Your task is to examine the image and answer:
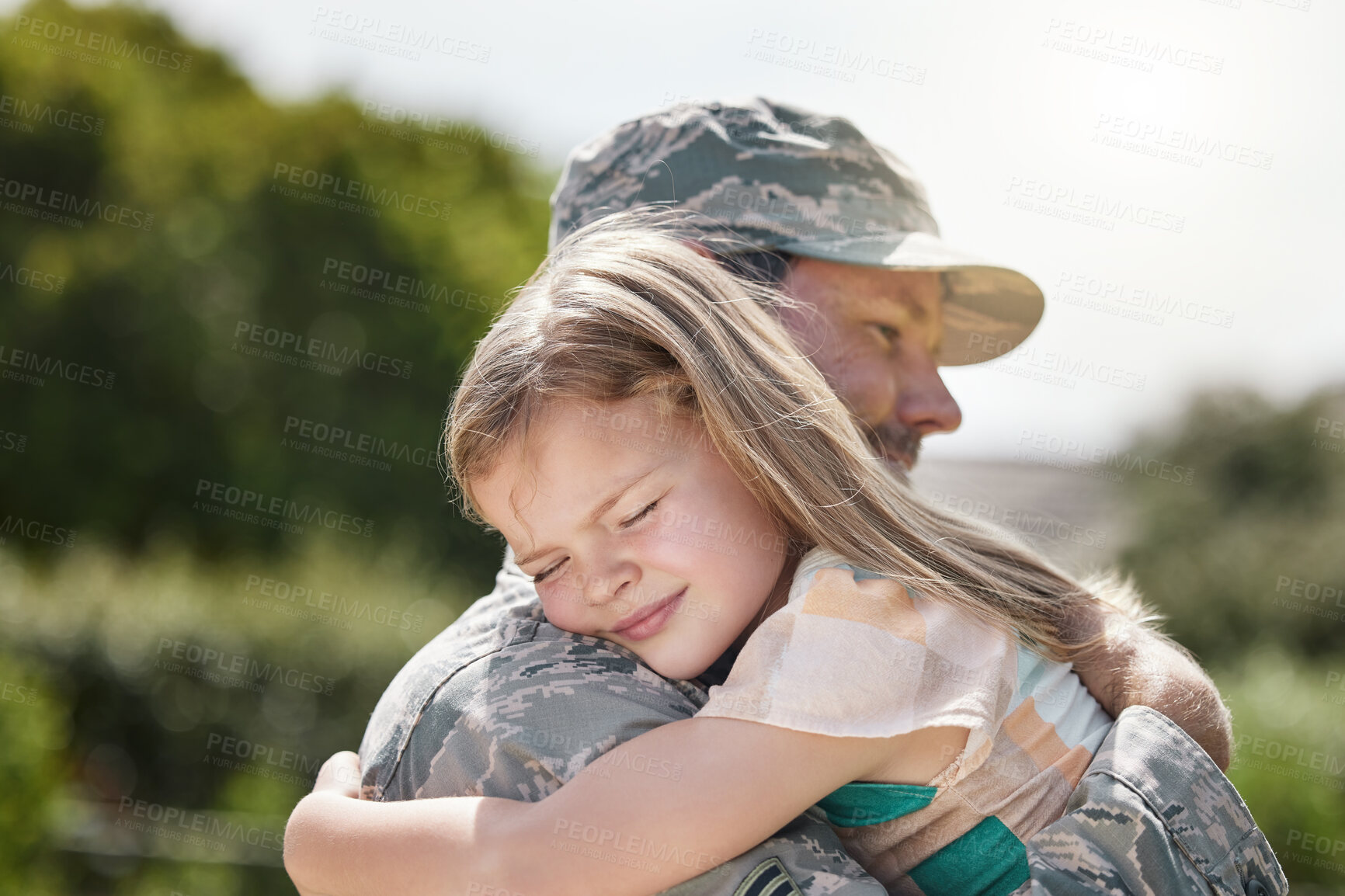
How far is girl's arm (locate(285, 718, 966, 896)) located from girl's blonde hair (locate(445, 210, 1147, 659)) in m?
0.34

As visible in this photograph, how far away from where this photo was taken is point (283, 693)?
5.86m

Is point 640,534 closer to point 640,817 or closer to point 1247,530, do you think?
point 640,817

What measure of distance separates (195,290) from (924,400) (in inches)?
465

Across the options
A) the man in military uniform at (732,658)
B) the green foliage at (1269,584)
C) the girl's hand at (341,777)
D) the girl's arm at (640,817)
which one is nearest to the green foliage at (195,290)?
the green foliage at (1269,584)

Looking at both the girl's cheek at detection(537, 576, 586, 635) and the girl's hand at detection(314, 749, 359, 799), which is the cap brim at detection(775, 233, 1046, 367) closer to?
the girl's cheek at detection(537, 576, 586, 635)

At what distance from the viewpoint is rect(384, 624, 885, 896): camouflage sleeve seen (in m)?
1.39

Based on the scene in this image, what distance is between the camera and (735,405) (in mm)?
1736

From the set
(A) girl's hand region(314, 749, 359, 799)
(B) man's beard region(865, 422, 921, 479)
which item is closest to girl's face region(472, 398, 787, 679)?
(A) girl's hand region(314, 749, 359, 799)

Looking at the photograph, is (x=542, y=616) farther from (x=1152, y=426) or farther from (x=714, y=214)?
(x=1152, y=426)

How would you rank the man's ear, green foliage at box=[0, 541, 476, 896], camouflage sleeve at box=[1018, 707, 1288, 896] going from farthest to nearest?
green foliage at box=[0, 541, 476, 896], the man's ear, camouflage sleeve at box=[1018, 707, 1288, 896]

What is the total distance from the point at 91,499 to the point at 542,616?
1206cm

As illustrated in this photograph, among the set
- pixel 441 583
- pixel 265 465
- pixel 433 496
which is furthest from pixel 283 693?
pixel 265 465

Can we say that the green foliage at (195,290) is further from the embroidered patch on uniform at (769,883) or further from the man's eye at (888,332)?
the embroidered patch on uniform at (769,883)

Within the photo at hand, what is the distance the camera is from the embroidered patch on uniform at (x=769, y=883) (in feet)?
4.54
